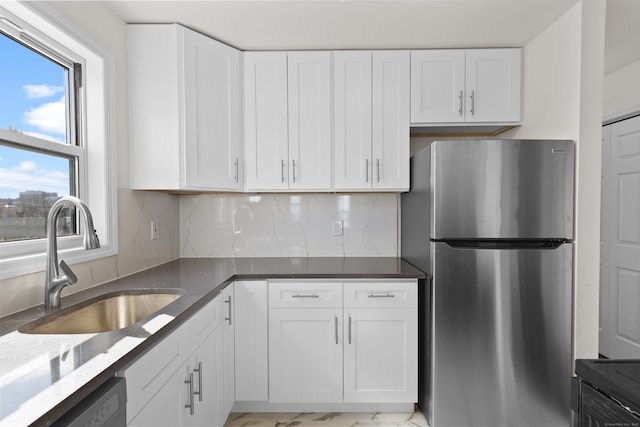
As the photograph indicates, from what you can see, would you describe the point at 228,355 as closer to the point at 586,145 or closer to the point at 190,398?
the point at 190,398

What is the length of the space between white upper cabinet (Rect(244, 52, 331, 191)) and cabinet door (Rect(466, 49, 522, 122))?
0.95 metres

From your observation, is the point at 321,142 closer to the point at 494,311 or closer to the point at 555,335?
the point at 494,311

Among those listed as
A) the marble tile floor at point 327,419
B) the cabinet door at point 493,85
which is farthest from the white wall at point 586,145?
the marble tile floor at point 327,419

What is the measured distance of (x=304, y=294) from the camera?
6.48 ft

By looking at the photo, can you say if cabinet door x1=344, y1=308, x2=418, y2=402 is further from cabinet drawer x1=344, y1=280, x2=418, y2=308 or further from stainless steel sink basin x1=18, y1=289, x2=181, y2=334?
stainless steel sink basin x1=18, y1=289, x2=181, y2=334

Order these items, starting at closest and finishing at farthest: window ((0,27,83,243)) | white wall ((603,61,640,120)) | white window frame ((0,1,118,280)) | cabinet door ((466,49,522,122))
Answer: window ((0,27,83,243)), white window frame ((0,1,118,280)), cabinet door ((466,49,522,122)), white wall ((603,61,640,120))

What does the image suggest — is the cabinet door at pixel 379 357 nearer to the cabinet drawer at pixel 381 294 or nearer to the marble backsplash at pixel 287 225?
the cabinet drawer at pixel 381 294

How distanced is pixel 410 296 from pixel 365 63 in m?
1.52

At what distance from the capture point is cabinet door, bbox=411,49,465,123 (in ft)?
7.23

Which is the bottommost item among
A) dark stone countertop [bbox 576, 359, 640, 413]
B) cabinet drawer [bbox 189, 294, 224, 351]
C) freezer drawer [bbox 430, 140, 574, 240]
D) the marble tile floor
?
the marble tile floor

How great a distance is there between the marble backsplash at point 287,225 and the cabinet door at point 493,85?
32.7 inches

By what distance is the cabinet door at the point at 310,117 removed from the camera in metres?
2.22

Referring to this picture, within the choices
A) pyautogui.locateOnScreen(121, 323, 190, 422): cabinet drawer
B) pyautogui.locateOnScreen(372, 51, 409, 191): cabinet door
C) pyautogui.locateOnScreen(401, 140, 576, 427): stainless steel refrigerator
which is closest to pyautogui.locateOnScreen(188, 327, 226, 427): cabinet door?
pyautogui.locateOnScreen(121, 323, 190, 422): cabinet drawer

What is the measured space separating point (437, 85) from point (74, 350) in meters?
2.29
